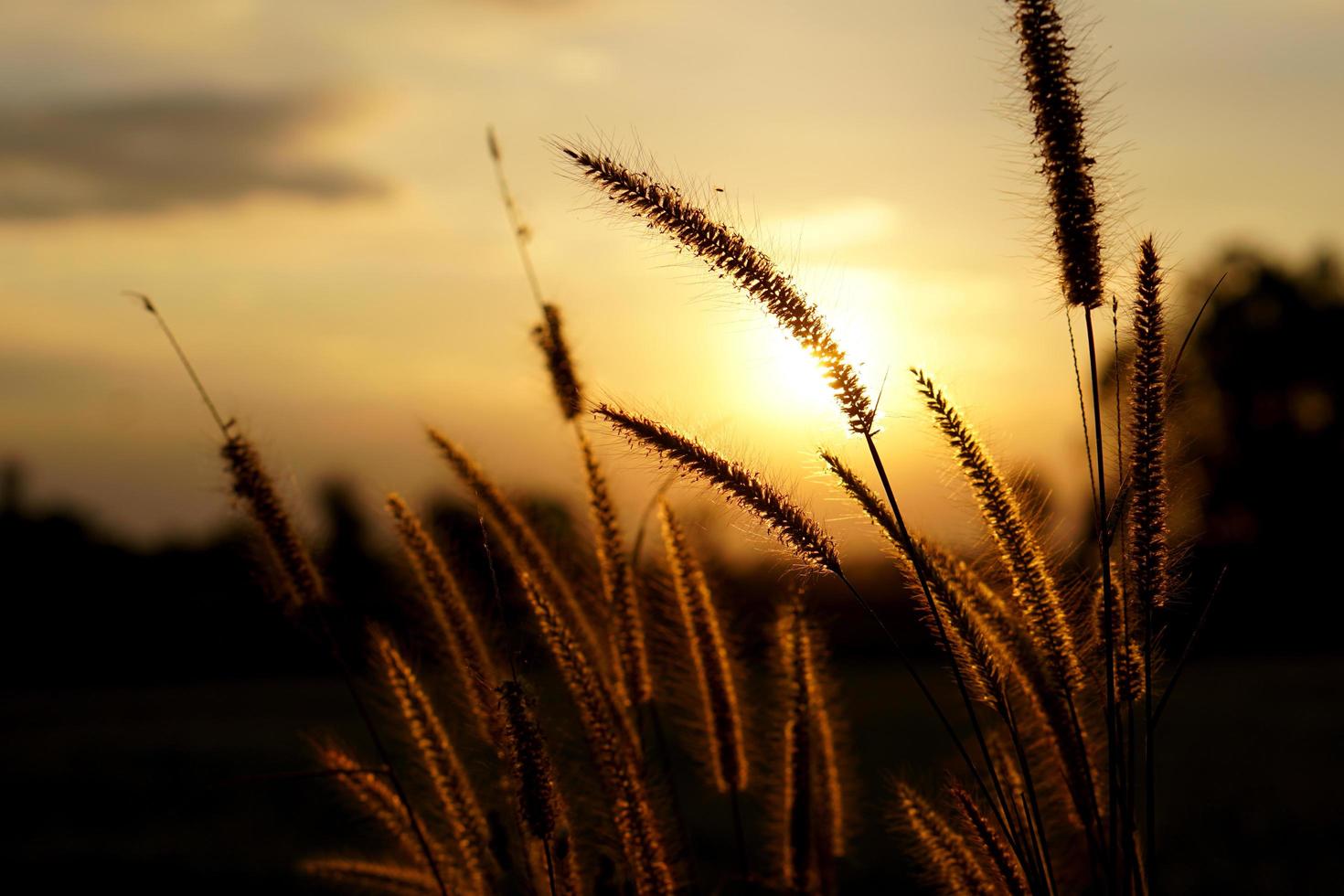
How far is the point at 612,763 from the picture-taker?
2102 mm

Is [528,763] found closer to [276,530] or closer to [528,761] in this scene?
[528,761]

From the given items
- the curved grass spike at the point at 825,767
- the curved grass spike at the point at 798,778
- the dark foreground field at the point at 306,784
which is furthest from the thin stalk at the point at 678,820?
the dark foreground field at the point at 306,784

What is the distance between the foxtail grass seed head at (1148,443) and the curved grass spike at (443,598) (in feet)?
4.14

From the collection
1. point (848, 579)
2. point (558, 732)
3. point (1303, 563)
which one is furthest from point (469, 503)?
point (1303, 563)

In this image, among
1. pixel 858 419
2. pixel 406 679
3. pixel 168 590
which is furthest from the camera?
pixel 168 590

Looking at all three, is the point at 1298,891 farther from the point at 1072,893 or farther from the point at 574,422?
the point at 574,422

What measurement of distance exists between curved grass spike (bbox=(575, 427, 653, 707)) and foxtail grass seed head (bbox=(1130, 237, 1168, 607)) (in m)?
1.00

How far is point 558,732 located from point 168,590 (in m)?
8.14

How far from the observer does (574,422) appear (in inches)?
100.0

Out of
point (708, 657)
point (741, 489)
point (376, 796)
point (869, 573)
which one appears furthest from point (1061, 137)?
point (869, 573)

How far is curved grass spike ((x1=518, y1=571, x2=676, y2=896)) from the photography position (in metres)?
2.06

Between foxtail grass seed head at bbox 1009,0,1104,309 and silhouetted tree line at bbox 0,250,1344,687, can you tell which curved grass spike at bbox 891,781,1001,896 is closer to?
silhouetted tree line at bbox 0,250,1344,687

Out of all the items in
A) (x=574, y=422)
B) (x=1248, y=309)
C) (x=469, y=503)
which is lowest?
(x=469, y=503)

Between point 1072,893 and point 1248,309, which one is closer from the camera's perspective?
point 1072,893
